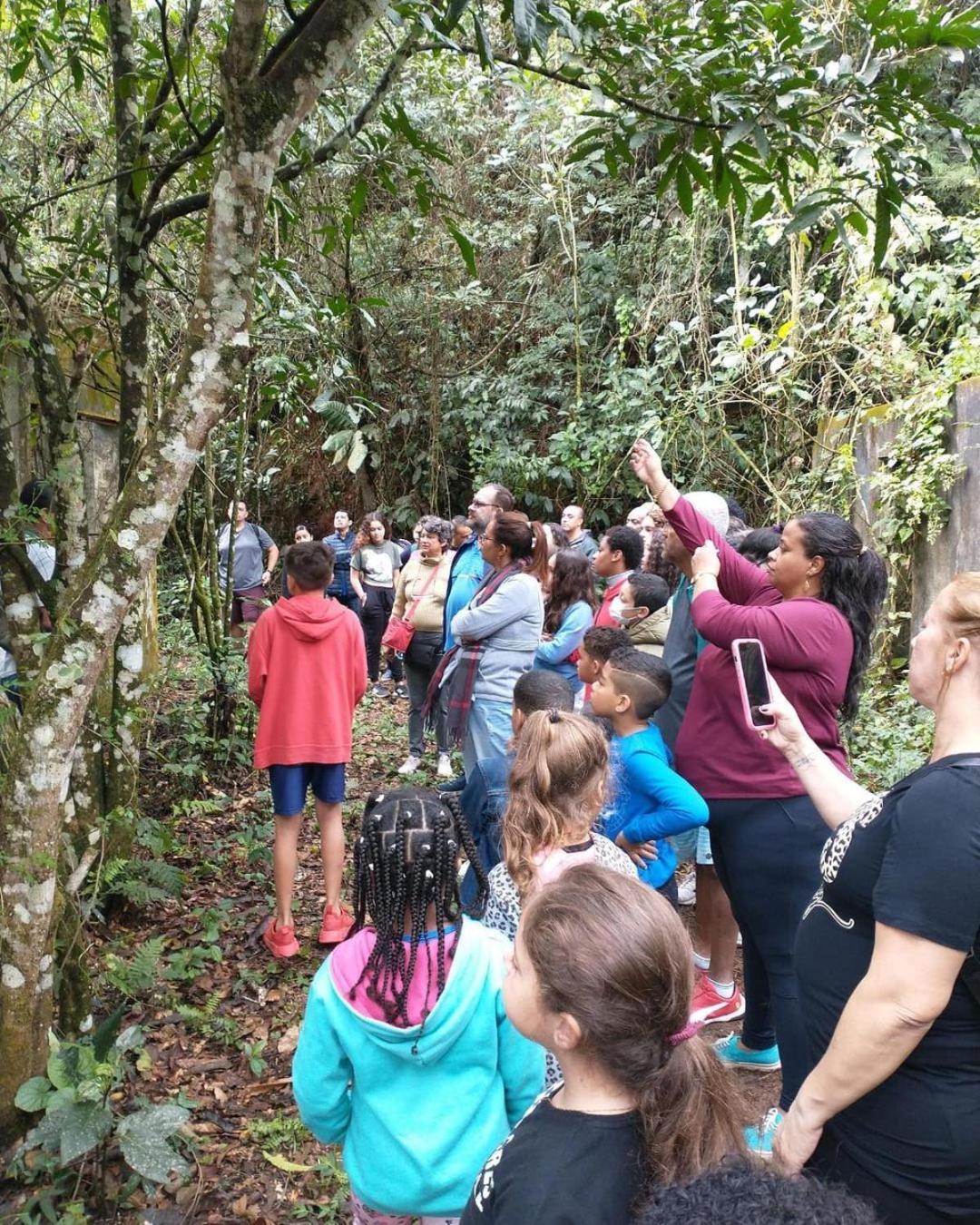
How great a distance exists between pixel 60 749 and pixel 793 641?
7.21ft

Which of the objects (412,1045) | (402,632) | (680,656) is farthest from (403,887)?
(402,632)

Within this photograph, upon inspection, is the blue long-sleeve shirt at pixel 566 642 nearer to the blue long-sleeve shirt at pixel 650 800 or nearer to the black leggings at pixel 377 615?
the blue long-sleeve shirt at pixel 650 800

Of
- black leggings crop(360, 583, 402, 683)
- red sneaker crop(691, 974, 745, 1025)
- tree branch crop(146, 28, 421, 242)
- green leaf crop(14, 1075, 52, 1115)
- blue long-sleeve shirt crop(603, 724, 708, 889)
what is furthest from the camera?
black leggings crop(360, 583, 402, 683)

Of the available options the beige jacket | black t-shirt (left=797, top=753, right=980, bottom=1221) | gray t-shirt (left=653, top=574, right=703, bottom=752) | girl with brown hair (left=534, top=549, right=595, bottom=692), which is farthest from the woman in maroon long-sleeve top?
the beige jacket

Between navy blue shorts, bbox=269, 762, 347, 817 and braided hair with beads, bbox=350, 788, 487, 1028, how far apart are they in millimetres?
2295

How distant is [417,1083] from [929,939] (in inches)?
42.2

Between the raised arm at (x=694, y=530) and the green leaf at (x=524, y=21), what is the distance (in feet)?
3.84

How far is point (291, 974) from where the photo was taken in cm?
414

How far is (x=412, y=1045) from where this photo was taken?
185 cm

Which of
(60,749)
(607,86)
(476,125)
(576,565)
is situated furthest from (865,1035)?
(476,125)

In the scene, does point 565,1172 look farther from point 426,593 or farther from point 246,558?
point 246,558

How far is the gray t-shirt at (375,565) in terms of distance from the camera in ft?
32.3

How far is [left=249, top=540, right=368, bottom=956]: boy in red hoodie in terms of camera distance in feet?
14.0

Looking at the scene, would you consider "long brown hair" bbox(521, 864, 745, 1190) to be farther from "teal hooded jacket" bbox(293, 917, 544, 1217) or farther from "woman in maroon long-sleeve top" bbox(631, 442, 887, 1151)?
"woman in maroon long-sleeve top" bbox(631, 442, 887, 1151)
